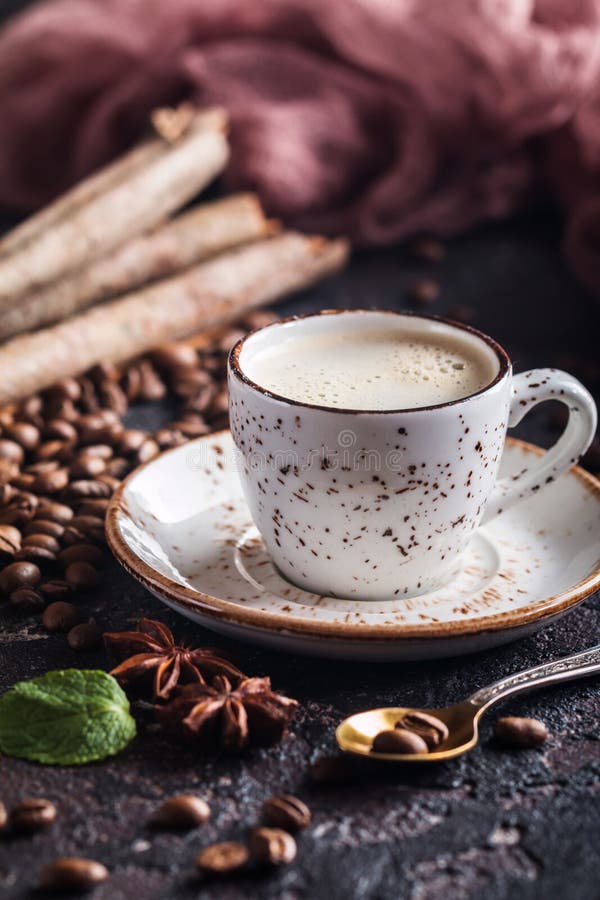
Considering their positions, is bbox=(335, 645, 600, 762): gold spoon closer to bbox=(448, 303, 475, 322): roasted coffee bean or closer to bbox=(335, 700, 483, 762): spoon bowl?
bbox=(335, 700, 483, 762): spoon bowl

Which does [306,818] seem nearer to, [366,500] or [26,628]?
[366,500]

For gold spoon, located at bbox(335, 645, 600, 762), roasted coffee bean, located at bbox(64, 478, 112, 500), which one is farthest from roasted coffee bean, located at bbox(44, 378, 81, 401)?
gold spoon, located at bbox(335, 645, 600, 762)

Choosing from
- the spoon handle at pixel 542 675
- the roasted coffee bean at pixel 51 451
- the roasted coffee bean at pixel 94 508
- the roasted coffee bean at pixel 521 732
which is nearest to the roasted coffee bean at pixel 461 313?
the roasted coffee bean at pixel 51 451

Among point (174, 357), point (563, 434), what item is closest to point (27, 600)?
point (563, 434)

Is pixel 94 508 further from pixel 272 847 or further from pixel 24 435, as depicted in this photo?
pixel 272 847

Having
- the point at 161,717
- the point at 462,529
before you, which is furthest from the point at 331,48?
the point at 161,717

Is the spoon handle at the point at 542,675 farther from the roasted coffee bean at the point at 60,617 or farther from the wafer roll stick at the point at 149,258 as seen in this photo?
the wafer roll stick at the point at 149,258
